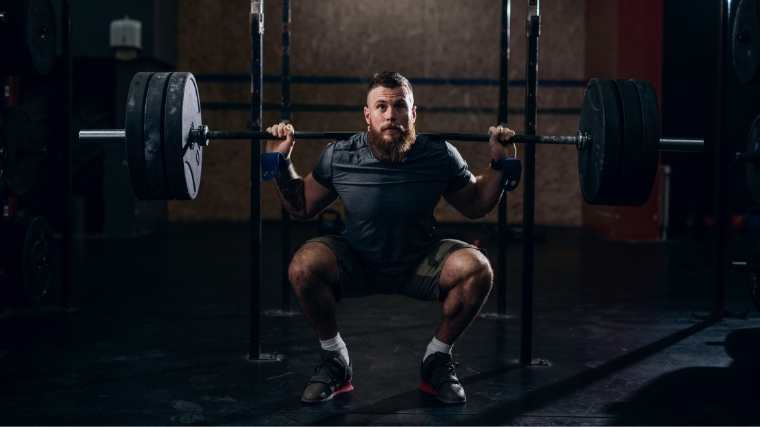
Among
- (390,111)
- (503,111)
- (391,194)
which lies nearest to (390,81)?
(390,111)

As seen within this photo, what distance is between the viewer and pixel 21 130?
10.1ft

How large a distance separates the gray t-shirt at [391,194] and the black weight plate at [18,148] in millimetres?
1539

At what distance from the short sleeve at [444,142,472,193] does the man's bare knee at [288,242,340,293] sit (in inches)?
16.3

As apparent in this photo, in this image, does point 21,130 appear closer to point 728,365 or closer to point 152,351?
point 152,351

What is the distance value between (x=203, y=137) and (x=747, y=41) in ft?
7.40

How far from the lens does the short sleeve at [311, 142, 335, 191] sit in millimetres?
2184

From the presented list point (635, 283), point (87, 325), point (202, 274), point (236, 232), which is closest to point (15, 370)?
point (87, 325)

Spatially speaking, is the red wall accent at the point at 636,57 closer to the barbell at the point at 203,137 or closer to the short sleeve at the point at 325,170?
the barbell at the point at 203,137

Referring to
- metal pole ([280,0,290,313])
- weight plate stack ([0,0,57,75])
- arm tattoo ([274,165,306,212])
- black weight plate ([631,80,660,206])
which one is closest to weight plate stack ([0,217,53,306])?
weight plate stack ([0,0,57,75])

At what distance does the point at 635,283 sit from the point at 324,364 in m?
2.53

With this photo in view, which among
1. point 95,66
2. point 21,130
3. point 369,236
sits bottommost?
Result: point 369,236

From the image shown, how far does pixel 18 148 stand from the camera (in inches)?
120

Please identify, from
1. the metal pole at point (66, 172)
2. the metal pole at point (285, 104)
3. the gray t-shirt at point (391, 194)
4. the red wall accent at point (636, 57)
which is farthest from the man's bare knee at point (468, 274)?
the red wall accent at point (636, 57)

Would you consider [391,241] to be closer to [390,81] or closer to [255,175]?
[390,81]
